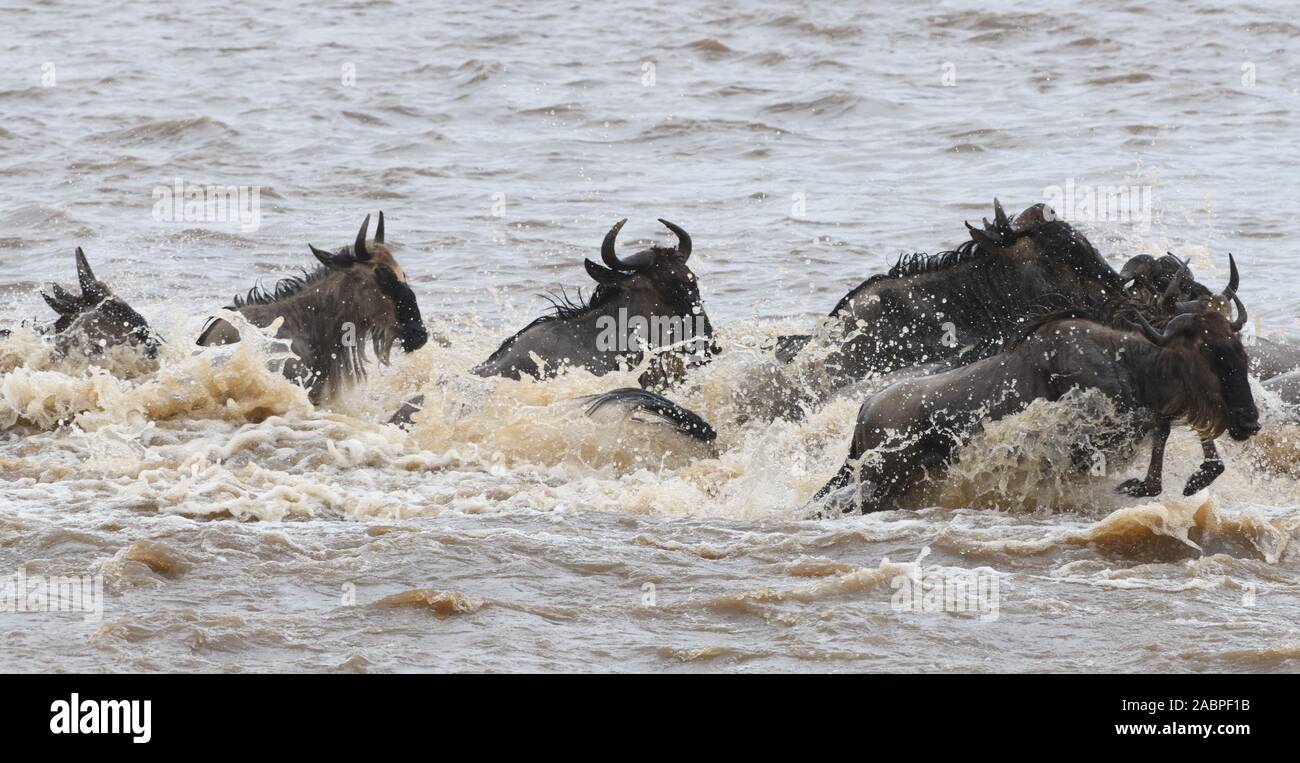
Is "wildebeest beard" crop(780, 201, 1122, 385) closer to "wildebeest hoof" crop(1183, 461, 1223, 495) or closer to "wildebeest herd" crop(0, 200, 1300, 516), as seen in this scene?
"wildebeest herd" crop(0, 200, 1300, 516)

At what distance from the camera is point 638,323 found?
11422 mm

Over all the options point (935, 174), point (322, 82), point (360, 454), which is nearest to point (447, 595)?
point (360, 454)

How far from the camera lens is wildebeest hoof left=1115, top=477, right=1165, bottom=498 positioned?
820cm

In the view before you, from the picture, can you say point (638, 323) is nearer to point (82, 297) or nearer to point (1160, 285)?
point (1160, 285)

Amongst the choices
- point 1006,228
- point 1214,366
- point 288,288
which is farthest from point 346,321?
point 1214,366

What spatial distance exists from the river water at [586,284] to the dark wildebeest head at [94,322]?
20 cm

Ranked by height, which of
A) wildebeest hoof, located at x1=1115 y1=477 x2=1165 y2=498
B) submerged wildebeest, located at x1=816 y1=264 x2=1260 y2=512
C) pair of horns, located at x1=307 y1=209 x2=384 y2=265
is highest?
pair of horns, located at x1=307 y1=209 x2=384 y2=265

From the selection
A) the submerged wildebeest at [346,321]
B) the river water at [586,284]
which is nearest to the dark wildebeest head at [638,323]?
the river water at [586,284]

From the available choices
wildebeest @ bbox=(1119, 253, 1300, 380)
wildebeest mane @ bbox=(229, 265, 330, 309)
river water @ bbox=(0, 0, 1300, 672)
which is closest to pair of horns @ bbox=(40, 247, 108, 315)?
river water @ bbox=(0, 0, 1300, 672)

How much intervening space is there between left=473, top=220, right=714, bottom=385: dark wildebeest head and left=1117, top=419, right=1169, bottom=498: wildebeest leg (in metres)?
3.65

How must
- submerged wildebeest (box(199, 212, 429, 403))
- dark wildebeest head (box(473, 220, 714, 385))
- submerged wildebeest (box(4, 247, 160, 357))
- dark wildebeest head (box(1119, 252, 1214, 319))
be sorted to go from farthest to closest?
submerged wildebeest (box(4, 247, 160, 357)) → submerged wildebeest (box(199, 212, 429, 403)) → dark wildebeest head (box(473, 220, 714, 385)) → dark wildebeest head (box(1119, 252, 1214, 319))

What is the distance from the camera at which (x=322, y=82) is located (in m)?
27.9

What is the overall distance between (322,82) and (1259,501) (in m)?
21.1

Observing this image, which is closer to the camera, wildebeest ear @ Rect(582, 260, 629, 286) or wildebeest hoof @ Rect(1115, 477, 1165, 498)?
wildebeest hoof @ Rect(1115, 477, 1165, 498)
